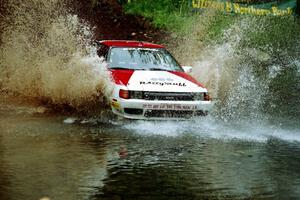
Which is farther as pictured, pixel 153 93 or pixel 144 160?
pixel 153 93

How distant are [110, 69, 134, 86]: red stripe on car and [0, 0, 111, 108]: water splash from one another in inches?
7.2

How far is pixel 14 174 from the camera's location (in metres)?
7.41

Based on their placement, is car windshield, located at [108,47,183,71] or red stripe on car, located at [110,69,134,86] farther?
car windshield, located at [108,47,183,71]

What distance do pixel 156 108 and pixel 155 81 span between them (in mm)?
657

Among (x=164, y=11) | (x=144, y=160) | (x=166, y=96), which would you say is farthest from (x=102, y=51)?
(x=164, y=11)

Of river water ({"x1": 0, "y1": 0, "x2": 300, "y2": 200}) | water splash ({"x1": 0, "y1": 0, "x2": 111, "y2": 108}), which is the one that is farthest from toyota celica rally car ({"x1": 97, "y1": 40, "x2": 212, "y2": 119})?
water splash ({"x1": 0, "y1": 0, "x2": 111, "y2": 108})

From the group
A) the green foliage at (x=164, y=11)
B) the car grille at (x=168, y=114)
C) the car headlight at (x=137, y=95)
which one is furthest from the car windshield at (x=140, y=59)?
the green foliage at (x=164, y=11)

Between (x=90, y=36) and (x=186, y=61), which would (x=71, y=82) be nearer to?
(x=186, y=61)

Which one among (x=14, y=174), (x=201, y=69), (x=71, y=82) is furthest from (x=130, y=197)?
(x=201, y=69)

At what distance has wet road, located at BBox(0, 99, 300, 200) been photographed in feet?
22.7

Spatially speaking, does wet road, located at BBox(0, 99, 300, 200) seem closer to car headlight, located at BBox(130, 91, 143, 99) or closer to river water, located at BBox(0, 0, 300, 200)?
river water, located at BBox(0, 0, 300, 200)

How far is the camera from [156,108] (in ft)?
37.1

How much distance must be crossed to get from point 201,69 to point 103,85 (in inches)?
188

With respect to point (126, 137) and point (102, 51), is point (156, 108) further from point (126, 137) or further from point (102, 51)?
point (102, 51)
